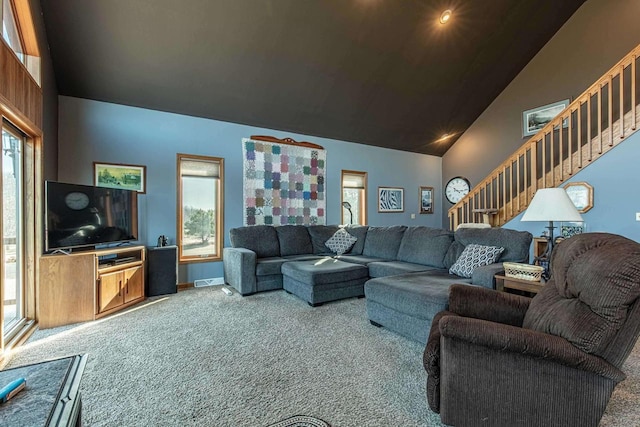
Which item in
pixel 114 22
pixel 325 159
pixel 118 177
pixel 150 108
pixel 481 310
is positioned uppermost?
pixel 114 22

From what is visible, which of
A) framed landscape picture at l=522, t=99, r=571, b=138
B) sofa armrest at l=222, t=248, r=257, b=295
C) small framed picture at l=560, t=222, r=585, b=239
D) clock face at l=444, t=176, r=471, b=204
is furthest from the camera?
clock face at l=444, t=176, r=471, b=204

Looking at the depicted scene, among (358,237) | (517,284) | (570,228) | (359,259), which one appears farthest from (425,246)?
(570,228)

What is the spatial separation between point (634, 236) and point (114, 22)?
640cm

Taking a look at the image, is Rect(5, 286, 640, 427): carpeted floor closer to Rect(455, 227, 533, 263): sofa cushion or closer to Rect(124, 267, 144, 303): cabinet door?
Rect(124, 267, 144, 303): cabinet door

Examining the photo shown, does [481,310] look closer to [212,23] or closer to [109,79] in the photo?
[212,23]

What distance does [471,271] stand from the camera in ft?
9.68

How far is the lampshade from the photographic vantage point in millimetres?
2287

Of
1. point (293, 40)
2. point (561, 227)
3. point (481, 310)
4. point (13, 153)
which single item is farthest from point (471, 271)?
point (13, 153)

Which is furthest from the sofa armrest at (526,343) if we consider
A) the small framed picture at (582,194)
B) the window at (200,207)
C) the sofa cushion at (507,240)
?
the window at (200,207)

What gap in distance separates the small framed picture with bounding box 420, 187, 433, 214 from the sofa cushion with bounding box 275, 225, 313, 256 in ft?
11.5

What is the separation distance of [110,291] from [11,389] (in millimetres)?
2576

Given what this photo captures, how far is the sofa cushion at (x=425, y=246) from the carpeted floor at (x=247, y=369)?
1125 millimetres

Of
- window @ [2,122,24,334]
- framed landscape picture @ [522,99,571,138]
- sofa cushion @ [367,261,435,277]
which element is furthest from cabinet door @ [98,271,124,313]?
framed landscape picture @ [522,99,571,138]

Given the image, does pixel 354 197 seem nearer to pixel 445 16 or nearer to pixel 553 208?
pixel 445 16
